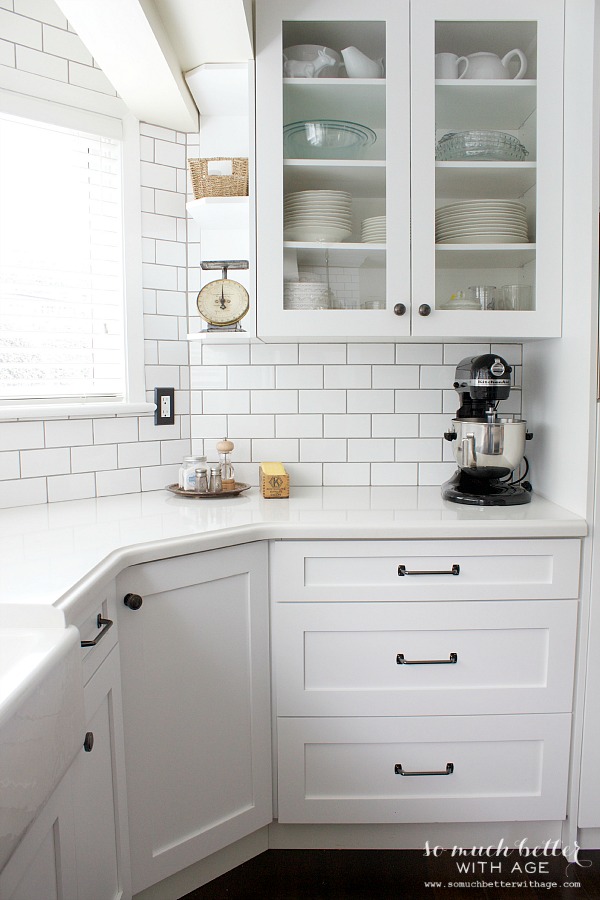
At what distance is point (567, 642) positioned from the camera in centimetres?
180

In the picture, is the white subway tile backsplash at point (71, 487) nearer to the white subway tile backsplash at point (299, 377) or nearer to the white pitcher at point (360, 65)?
Answer: the white subway tile backsplash at point (299, 377)

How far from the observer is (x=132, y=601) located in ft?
4.97

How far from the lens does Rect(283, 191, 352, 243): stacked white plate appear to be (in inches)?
77.9

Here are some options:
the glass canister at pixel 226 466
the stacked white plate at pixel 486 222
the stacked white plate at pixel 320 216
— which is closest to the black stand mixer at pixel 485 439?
the stacked white plate at pixel 486 222

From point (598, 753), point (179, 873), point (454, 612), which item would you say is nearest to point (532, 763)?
point (598, 753)

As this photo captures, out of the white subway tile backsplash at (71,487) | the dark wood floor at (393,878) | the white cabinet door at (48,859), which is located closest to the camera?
the white cabinet door at (48,859)

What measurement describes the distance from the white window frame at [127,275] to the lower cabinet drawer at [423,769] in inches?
43.4

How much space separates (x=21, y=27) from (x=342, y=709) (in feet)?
6.87

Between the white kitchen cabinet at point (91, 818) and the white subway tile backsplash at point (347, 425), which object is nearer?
the white kitchen cabinet at point (91, 818)

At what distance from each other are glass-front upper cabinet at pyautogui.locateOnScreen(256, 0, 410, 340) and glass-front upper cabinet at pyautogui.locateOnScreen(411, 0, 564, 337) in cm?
6

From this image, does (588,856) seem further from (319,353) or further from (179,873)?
(319,353)

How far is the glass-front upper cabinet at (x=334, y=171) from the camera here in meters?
1.93

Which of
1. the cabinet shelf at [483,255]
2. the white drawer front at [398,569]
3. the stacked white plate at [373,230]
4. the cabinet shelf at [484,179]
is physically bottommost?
the white drawer front at [398,569]

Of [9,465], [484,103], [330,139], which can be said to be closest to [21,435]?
[9,465]
